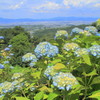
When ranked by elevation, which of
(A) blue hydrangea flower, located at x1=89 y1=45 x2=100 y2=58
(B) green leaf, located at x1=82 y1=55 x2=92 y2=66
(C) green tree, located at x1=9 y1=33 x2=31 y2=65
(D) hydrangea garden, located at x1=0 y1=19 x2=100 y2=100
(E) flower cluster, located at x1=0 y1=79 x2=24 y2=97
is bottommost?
(C) green tree, located at x1=9 y1=33 x2=31 y2=65

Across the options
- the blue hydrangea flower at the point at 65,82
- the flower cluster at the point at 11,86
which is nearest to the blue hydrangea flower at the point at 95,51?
the blue hydrangea flower at the point at 65,82

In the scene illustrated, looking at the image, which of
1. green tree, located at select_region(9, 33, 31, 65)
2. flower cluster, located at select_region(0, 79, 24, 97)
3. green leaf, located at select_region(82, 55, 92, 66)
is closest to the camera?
green leaf, located at select_region(82, 55, 92, 66)

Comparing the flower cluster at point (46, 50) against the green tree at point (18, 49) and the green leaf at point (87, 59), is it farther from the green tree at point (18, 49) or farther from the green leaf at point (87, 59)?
the green tree at point (18, 49)

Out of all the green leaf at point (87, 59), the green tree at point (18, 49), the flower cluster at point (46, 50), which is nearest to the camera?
the green leaf at point (87, 59)

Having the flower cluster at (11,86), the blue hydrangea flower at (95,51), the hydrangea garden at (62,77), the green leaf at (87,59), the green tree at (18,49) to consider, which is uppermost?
the blue hydrangea flower at (95,51)

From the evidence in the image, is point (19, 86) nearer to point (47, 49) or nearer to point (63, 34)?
point (47, 49)

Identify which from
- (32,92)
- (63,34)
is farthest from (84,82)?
(63,34)

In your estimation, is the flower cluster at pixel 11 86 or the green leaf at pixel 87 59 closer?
the green leaf at pixel 87 59

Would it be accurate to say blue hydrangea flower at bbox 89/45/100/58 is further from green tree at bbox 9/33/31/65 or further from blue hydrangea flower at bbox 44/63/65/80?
green tree at bbox 9/33/31/65

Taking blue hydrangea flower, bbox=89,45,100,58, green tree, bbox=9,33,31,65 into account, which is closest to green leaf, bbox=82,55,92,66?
blue hydrangea flower, bbox=89,45,100,58

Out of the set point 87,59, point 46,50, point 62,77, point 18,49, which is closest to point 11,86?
point 46,50

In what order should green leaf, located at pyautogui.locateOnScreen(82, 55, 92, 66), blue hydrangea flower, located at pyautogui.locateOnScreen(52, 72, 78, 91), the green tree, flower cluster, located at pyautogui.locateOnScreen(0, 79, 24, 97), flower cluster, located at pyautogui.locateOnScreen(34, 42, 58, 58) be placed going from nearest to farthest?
blue hydrangea flower, located at pyautogui.locateOnScreen(52, 72, 78, 91) → green leaf, located at pyautogui.locateOnScreen(82, 55, 92, 66) → flower cluster, located at pyautogui.locateOnScreen(0, 79, 24, 97) → flower cluster, located at pyautogui.locateOnScreen(34, 42, 58, 58) → the green tree
